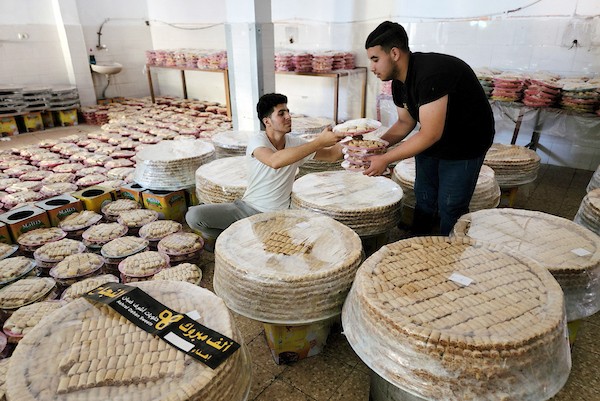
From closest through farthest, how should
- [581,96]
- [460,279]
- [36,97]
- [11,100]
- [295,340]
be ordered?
[460,279] → [295,340] → [581,96] → [11,100] → [36,97]

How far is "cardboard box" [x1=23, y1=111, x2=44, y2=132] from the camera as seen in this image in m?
6.51

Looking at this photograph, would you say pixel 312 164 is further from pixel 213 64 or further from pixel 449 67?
pixel 213 64

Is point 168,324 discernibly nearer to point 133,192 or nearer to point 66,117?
point 133,192

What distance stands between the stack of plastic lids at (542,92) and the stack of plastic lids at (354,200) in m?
2.33

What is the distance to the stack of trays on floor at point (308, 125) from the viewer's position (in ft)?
13.5

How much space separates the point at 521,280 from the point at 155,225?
240cm

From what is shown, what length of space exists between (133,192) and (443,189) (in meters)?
2.52

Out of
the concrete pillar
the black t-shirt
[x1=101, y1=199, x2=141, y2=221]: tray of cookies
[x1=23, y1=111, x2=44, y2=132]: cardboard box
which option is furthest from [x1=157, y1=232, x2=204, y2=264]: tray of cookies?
[x1=23, y1=111, x2=44, y2=132]: cardboard box

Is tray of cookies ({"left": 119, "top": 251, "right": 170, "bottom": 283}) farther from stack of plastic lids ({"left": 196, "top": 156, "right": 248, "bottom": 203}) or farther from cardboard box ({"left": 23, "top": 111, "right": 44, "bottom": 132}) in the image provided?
cardboard box ({"left": 23, "top": 111, "right": 44, "bottom": 132})

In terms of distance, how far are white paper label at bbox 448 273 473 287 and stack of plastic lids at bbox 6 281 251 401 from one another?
82 centimetres

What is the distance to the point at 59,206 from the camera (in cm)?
302

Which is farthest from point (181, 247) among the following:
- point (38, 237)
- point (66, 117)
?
point (66, 117)

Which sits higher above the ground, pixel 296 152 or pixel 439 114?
pixel 439 114

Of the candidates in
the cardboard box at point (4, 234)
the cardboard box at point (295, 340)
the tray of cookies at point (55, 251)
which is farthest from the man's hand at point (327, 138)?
the cardboard box at point (4, 234)
